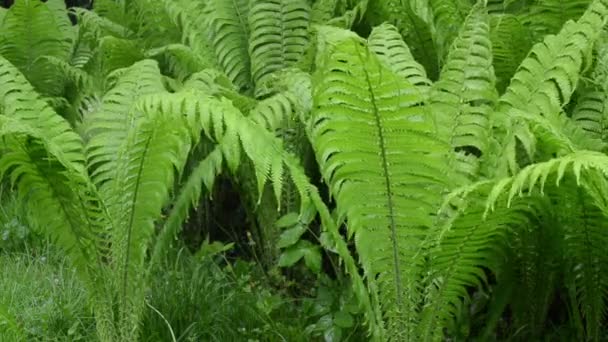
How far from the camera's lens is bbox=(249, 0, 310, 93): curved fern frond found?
438 centimetres

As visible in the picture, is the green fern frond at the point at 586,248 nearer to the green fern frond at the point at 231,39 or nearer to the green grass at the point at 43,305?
the green grass at the point at 43,305

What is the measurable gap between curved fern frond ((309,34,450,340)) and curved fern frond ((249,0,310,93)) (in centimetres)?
141

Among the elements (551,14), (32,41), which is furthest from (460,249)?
(32,41)

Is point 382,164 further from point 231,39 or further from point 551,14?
point 231,39

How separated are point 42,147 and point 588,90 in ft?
6.51

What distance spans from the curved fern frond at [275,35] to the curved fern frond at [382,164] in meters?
1.41

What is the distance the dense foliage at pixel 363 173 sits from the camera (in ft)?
9.12

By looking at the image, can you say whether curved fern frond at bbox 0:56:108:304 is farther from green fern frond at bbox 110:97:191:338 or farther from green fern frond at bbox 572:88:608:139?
green fern frond at bbox 572:88:608:139

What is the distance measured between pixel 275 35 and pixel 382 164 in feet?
5.79

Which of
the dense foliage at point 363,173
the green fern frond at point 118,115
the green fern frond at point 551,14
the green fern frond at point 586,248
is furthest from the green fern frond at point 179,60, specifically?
the green fern frond at point 586,248

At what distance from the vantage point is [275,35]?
4.43m

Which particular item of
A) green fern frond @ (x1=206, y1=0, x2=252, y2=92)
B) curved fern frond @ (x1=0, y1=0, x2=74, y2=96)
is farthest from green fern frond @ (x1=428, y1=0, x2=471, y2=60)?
curved fern frond @ (x1=0, y1=0, x2=74, y2=96)

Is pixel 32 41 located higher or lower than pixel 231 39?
lower

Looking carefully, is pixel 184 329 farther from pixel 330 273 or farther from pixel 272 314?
pixel 330 273
